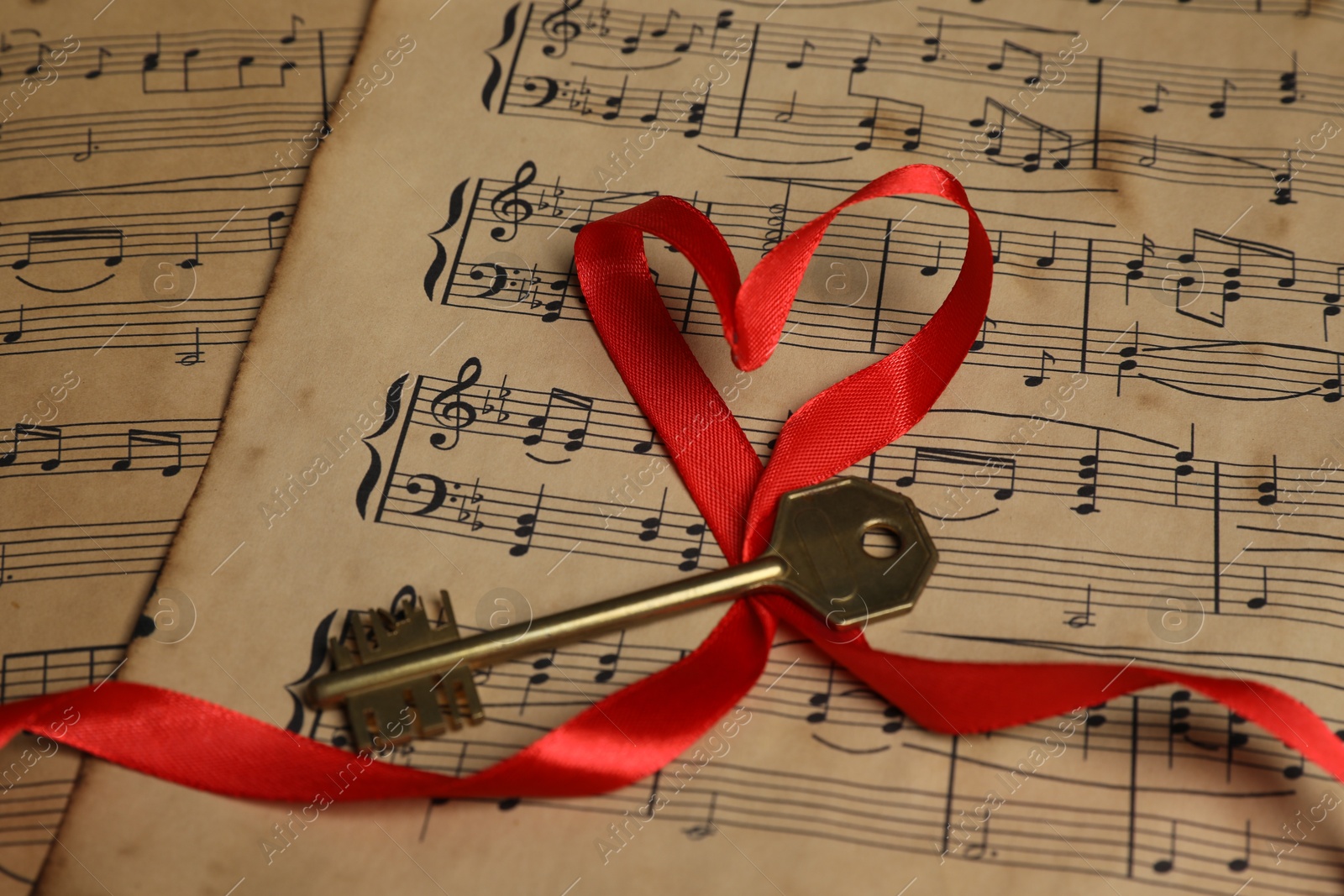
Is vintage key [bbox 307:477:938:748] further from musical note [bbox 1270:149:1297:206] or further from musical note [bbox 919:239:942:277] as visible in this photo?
musical note [bbox 1270:149:1297:206]

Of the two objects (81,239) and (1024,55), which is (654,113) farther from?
(81,239)

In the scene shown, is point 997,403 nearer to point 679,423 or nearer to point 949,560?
point 949,560

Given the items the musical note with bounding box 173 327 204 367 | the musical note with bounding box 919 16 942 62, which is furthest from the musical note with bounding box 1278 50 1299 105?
the musical note with bounding box 173 327 204 367

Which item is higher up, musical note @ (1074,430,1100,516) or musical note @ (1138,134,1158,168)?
musical note @ (1138,134,1158,168)

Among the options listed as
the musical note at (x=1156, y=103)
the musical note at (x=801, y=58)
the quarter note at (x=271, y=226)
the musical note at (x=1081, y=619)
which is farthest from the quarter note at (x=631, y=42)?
the musical note at (x=1081, y=619)

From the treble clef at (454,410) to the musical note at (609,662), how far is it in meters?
0.25

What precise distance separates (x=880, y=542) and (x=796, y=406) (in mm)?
158

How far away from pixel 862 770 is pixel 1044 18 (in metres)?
0.92

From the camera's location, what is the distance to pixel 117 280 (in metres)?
1.12

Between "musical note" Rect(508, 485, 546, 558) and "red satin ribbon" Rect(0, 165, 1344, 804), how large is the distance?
133 millimetres

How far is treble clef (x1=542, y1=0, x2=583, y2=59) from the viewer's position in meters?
1.25

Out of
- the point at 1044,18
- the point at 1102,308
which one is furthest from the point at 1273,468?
the point at 1044,18

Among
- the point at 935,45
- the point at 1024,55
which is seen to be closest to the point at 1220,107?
the point at 1024,55

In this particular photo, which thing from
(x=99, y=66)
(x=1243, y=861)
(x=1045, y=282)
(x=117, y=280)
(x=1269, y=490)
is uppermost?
(x=99, y=66)
